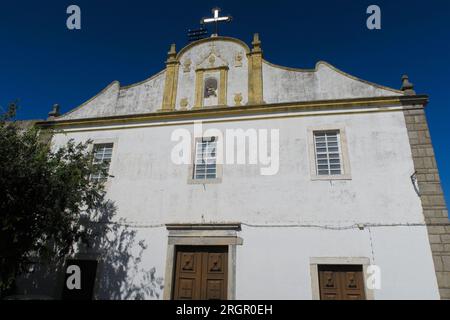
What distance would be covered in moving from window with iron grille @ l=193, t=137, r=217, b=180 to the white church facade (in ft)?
0.10

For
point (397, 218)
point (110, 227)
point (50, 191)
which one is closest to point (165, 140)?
point (110, 227)

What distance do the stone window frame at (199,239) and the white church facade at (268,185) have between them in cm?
2

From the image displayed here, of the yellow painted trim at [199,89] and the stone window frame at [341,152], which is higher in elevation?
the yellow painted trim at [199,89]

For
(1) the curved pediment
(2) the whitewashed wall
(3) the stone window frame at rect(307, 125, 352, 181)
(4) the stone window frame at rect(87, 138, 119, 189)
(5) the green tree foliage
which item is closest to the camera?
(5) the green tree foliage

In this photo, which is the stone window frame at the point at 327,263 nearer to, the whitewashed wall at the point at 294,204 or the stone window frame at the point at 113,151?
the whitewashed wall at the point at 294,204

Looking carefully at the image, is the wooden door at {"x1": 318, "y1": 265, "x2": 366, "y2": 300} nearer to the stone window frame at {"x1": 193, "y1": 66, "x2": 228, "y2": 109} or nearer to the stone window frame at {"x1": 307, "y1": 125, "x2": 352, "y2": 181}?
the stone window frame at {"x1": 307, "y1": 125, "x2": 352, "y2": 181}

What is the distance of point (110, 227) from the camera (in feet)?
27.7

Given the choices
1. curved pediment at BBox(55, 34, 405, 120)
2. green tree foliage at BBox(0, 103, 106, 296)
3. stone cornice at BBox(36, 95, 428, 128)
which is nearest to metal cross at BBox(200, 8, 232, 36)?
curved pediment at BBox(55, 34, 405, 120)

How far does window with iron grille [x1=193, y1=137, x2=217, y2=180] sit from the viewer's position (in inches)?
343

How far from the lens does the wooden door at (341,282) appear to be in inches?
276

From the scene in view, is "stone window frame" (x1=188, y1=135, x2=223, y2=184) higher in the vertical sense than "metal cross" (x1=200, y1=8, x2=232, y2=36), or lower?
lower

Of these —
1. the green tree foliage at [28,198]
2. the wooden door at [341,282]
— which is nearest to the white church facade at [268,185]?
the wooden door at [341,282]
